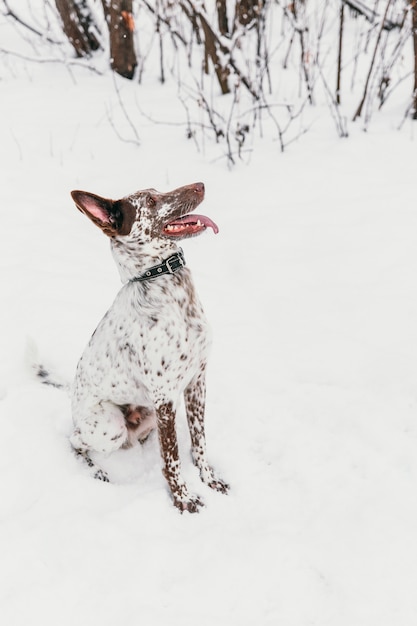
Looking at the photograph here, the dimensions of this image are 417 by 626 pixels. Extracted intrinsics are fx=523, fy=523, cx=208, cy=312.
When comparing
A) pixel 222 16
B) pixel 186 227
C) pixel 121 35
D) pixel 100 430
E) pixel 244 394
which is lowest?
pixel 244 394

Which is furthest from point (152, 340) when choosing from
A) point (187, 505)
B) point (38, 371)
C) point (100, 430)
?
point (38, 371)

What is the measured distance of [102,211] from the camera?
2027 millimetres

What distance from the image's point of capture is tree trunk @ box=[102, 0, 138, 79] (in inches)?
220

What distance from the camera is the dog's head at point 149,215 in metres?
2.03

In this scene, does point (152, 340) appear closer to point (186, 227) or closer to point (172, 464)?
point (186, 227)

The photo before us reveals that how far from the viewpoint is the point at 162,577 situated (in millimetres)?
2182

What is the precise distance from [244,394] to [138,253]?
134cm

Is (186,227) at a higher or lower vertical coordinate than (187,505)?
higher

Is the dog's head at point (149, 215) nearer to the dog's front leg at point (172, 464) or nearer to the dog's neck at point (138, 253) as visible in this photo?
the dog's neck at point (138, 253)

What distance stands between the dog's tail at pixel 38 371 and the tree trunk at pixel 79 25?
194 inches

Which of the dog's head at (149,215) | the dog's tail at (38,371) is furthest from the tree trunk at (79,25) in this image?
the dog's head at (149,215)

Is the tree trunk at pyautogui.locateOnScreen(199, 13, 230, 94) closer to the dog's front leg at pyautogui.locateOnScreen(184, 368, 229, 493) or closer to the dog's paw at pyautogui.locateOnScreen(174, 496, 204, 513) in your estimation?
the dog's front leg at pyautogui.locateOnScreen(184, 368, 229, 493)

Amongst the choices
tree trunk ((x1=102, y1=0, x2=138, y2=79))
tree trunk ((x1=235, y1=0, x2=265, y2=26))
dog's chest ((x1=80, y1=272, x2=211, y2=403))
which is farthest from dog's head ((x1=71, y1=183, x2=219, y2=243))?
tree trunk ((x1=235, y1=0, x2=265, y2=26))

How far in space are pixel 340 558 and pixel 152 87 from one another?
554cm
